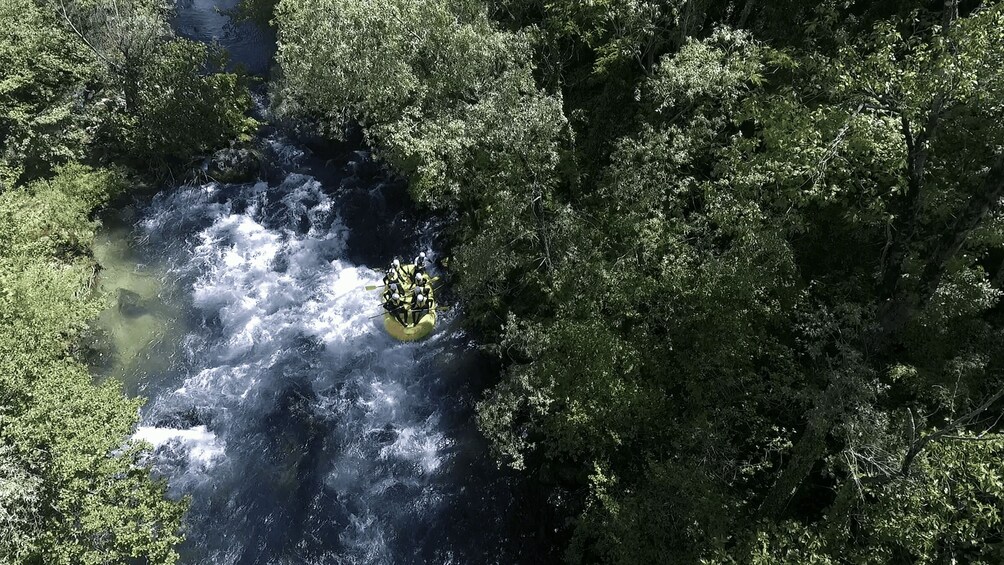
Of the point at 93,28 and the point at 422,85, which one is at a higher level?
the point at 422,85

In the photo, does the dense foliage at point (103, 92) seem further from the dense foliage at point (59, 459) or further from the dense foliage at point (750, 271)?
the dense foliage at point (750, 271)

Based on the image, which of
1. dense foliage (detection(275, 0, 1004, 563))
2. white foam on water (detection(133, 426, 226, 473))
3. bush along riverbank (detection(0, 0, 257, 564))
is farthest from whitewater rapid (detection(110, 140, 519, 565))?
dense foliage (detection(275, 0, 1004, 563))

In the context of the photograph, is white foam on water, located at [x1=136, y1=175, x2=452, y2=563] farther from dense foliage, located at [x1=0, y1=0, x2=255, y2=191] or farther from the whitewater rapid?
dense foliage, located at [x1=0, y1=0, x2=255, y2=191]

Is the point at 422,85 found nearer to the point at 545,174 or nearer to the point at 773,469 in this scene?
the point at 545,174

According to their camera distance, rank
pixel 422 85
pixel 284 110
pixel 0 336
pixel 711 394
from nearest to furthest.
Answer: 1. pixel 711 394
2. pixel 0 336
3. pixel 422 85
4. pixel 284 110

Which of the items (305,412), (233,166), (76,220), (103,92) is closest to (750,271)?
(305,412)

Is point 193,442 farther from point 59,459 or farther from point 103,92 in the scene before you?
point 103,92

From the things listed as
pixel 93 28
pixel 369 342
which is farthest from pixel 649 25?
pixel 93 28

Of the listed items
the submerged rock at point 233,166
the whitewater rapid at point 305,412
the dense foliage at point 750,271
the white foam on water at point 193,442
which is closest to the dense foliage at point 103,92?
the submerged rock at point 233,166
